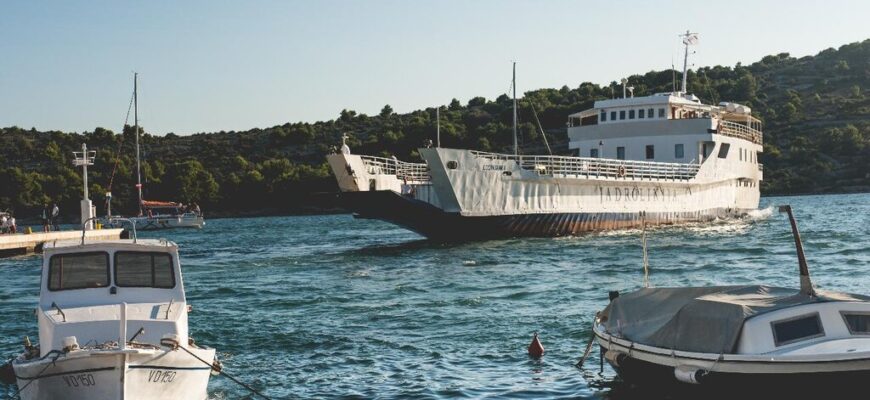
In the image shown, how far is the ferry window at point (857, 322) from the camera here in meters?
11.7

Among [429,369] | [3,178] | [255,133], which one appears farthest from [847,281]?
[255,133]

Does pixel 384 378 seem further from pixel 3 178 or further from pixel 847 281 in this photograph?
pixel 3 178

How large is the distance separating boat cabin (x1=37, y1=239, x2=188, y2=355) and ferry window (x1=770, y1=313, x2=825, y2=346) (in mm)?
6859

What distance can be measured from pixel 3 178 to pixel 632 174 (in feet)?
252

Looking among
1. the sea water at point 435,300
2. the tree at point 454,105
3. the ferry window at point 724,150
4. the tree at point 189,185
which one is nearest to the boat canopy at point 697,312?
the sea water at point 435,300

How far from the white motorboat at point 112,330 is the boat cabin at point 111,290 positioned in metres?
0.01

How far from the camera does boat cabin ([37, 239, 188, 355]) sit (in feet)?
39.3

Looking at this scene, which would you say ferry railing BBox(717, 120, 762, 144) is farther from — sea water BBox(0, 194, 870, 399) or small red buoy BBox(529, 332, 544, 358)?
small red buoy BBox(529, 332, 544, 358)

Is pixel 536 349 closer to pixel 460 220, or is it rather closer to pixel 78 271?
pixel 78 271

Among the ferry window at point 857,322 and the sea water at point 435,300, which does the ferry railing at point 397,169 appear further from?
the ferry window at point 857,322

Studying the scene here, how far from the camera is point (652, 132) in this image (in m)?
54.6

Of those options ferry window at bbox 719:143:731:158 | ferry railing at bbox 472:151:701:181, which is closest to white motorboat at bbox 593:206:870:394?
ferry railing at bbox 472:151:701:181

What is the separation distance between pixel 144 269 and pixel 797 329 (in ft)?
25.8

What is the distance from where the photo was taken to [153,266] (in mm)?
13227
